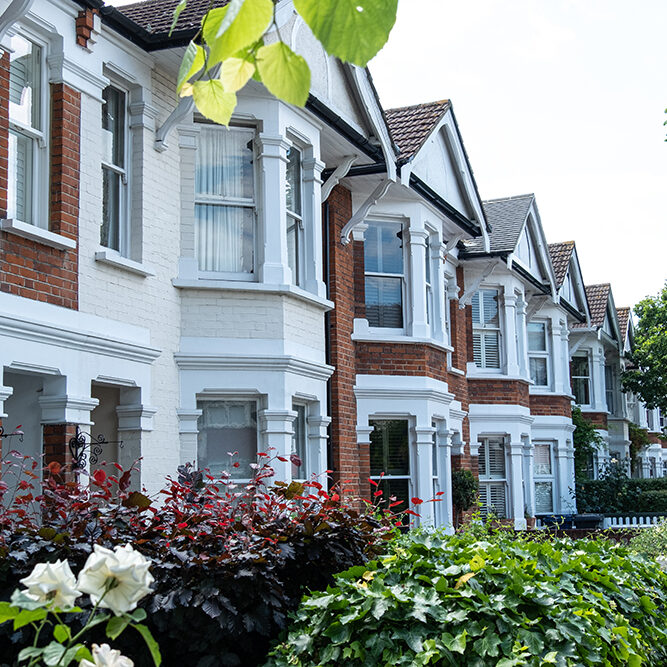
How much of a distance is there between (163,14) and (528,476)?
Result: 569 inches

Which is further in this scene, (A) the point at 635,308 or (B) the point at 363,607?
(A) the point at 635,308

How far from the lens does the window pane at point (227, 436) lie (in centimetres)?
1116

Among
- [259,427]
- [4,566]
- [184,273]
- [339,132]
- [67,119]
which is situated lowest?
[4,566]

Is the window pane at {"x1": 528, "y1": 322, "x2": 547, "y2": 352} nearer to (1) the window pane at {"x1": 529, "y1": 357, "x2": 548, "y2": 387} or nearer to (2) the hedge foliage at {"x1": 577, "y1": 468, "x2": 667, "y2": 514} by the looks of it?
(1) the window pane at {"x1": 529, "y1": 357, "x2": 548, "y2": 387}

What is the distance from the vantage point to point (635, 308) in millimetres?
37438

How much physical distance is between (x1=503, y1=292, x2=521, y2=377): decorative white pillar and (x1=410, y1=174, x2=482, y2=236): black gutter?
12.3 feet

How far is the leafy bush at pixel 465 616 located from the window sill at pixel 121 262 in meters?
4.57

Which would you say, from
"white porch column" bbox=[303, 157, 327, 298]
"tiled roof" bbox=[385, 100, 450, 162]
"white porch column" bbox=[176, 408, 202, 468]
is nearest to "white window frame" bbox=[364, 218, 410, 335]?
"tiled roof" bbox=[385, 100, 450, 162]

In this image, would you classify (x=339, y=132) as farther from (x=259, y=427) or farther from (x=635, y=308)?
A: (x=635, y=308)

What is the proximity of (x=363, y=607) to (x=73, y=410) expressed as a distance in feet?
14.6

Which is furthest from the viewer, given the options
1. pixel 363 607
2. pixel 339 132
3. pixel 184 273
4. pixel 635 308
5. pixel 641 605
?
pixel 635 308

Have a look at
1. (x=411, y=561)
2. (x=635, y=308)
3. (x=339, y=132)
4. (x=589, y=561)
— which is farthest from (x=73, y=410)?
(x=635, y=308)

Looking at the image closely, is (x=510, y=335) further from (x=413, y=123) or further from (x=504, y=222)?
(x=413, y=123)

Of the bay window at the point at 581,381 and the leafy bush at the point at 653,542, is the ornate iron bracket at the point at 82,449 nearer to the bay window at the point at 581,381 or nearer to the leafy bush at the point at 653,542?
the leafy bush at the point at 653,542
